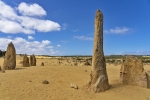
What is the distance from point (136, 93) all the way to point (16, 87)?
825 cm

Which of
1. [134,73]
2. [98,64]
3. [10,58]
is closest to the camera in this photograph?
[98,64]

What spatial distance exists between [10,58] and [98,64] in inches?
466

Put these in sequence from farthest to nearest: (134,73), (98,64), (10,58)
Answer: (10,58)
(134,73)
(98,64)

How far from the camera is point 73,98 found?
11.2m

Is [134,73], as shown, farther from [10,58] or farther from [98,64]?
[10,58]

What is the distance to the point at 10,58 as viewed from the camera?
20.4 metres

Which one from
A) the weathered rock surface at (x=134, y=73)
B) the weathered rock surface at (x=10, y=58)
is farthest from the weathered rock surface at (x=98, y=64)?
the weathered rock surface at (x=10, y=58)

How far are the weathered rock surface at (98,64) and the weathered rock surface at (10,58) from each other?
11432 mm

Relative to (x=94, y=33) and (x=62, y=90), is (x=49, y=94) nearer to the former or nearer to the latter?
(x=62, y=90)

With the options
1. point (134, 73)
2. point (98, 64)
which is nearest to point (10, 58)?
point (98, 64)

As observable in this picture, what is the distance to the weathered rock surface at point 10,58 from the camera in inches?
805

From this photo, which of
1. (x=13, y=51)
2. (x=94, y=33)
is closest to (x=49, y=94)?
(x=94, y=33)

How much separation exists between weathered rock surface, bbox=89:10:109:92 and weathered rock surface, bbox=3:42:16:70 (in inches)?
450

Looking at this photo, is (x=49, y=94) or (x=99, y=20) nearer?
(x=49, y=94)
